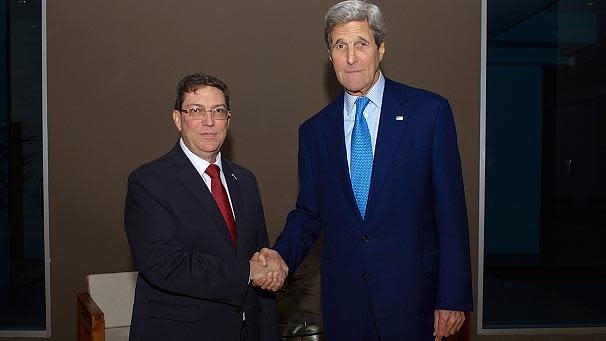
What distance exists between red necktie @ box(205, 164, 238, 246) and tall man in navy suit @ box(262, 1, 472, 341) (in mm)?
393

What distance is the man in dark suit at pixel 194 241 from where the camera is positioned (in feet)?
7.33

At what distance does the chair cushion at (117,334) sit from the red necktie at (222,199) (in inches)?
66.5

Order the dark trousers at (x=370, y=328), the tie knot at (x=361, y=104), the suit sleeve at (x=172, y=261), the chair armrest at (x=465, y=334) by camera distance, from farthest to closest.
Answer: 1. the chair armrest at (x=465, y=334)
2. the tie knot at (x=361, y=104)
3. the dark trousers at (x=370, y=328)
4. the suit sleeve at (x=172, y=261)

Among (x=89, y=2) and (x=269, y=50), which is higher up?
(x=89, y=2)

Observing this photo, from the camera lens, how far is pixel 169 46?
15.2 ft

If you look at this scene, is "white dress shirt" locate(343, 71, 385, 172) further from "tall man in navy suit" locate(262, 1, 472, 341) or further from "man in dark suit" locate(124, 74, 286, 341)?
"man in dark suit" locate(124, 74, 286, 341)

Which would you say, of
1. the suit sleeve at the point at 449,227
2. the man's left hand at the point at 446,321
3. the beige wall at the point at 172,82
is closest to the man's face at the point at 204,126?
the suit sleeve at the point at 449,227

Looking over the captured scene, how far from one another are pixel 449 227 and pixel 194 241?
97cm

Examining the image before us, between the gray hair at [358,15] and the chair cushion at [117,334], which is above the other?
the gray hair at [358,15]

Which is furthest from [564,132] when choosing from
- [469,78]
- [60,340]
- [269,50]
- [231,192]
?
[60,340]

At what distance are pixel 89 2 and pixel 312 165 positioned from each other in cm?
291

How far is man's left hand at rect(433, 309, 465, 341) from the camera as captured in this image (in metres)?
2.31

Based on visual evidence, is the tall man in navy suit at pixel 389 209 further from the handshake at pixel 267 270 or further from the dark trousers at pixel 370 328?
the handshake at pixel 267 270

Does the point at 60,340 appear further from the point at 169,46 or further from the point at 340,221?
the point at 340,221
